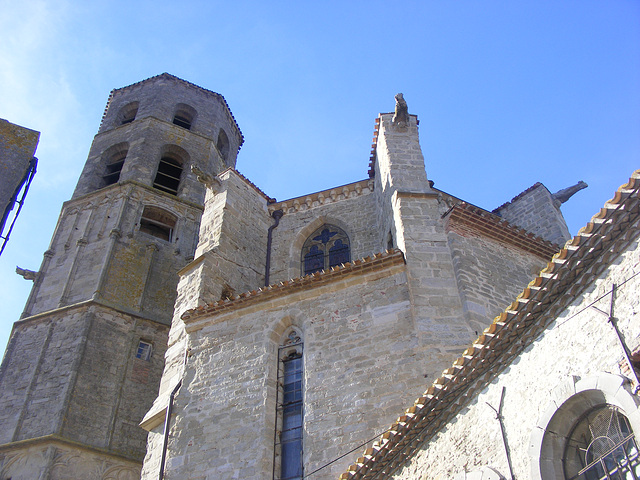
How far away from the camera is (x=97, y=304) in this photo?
13.8 metres

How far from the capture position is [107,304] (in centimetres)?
1389

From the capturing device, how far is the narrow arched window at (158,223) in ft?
55.7

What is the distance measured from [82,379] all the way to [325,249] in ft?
16.4

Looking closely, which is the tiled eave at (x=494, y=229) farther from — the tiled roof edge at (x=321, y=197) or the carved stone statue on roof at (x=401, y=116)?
the tiled roof edge at (x=321, y=197)

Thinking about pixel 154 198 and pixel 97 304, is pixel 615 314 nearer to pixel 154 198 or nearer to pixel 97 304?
pixel 97 304

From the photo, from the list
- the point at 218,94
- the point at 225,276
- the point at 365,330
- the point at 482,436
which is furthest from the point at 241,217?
the point at 218,94

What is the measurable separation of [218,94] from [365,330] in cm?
1501

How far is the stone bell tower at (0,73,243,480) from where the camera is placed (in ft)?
38.2

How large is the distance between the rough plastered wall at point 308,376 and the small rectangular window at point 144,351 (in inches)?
136

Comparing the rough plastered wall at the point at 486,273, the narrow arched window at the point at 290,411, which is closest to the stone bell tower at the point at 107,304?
the narrow arched window at the point at 290,411

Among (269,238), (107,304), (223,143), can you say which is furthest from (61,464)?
(223,143)

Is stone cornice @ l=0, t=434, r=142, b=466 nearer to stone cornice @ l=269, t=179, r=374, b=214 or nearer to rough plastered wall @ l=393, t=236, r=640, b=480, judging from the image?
stone cornice @ l=269, t=179, r=374, b=214

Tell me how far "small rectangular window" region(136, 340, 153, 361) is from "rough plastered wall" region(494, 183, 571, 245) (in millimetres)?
7850

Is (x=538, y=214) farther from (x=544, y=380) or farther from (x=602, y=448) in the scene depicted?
(x=602, y=448)
